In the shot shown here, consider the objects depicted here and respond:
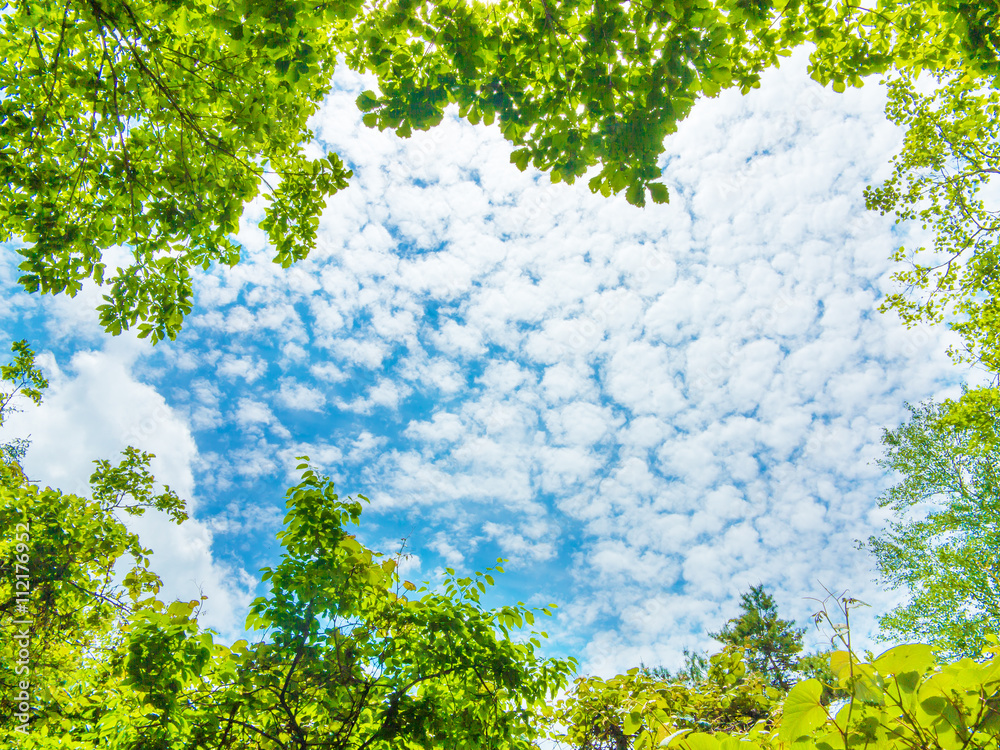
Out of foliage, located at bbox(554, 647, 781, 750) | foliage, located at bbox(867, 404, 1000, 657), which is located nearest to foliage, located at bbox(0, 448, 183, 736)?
foliage, located at bbox(554, 647, 781, 750)

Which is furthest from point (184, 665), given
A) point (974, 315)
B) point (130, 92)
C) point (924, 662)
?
point (974, 315)

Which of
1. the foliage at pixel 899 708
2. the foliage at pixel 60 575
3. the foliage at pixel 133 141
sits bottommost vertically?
the foliage at pixel 899 708

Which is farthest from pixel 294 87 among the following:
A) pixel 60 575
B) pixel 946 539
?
pixel 946 539

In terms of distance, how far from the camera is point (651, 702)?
284 cm

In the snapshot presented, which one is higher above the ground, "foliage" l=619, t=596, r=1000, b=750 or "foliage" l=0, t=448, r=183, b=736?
"foliage" l=0, t=448, r=183, b=736

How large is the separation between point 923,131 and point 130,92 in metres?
14.7

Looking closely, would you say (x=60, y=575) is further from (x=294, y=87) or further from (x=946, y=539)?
(x=946, y=539)

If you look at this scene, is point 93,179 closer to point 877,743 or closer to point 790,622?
point 877,743

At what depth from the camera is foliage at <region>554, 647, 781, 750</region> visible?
3.00 metres

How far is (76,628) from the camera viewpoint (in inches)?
343

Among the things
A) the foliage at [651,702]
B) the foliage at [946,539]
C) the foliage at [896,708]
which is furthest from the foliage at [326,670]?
the foliage at [946,539]

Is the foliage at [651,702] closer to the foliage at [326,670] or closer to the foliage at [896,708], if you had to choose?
the foliage at [326,670]

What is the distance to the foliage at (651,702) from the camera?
2996 millimetres

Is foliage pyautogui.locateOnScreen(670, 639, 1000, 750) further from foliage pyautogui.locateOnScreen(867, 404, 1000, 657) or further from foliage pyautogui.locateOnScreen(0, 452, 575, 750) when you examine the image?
foliage pyautogui.locateOnScreen(867, 404, 1000, 657)
